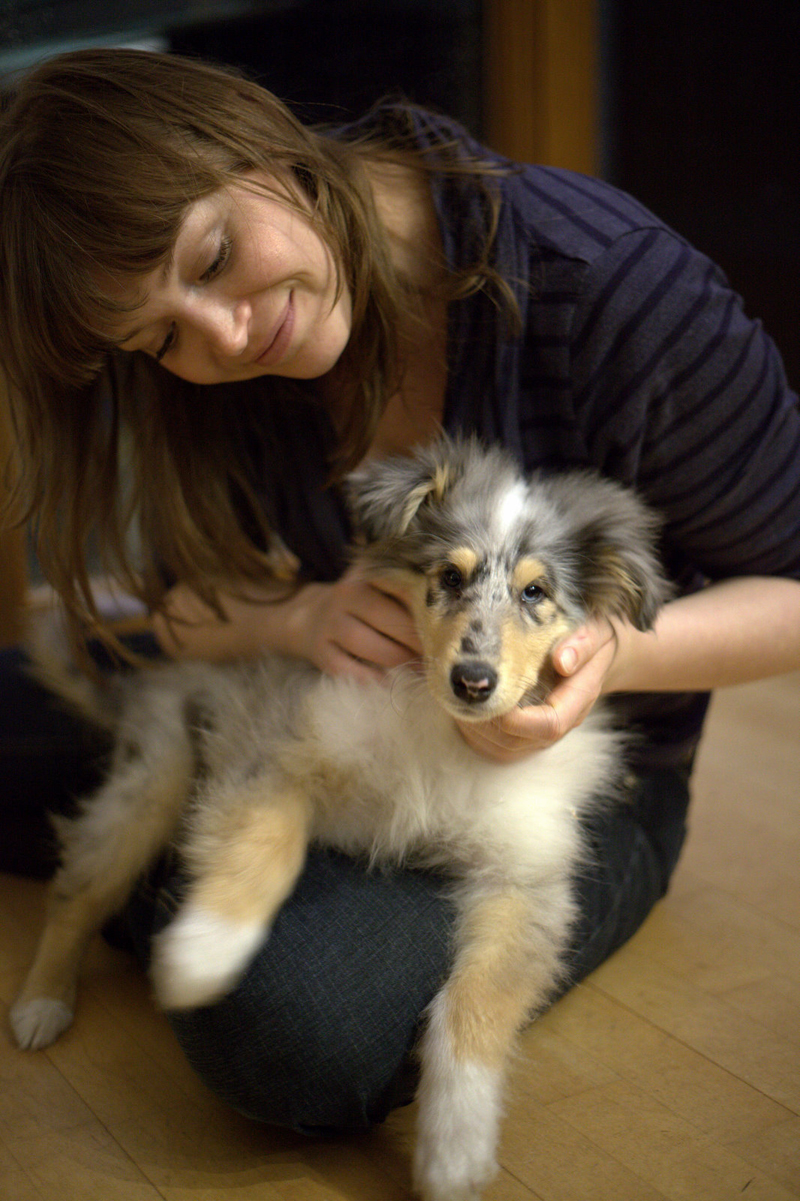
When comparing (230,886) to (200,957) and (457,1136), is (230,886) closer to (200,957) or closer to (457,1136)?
(200,957)

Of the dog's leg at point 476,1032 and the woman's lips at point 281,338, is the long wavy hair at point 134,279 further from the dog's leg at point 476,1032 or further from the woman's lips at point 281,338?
the dog's leg at point 476,1032

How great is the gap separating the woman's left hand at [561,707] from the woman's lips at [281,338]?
1.98ft

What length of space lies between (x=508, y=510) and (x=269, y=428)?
2.08 feet

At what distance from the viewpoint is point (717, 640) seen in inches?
64.8

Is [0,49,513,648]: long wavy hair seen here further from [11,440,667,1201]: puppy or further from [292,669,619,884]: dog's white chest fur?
[292,669,619,884]: dog's white chest fur

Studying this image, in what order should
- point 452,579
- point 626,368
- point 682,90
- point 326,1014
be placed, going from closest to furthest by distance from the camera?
point 326,1014, point 452,579, point 626,368, point 682,90

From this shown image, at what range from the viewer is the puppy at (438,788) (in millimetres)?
1321

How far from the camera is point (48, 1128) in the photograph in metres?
1.43

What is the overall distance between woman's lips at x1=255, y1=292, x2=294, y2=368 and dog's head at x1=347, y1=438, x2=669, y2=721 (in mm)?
215

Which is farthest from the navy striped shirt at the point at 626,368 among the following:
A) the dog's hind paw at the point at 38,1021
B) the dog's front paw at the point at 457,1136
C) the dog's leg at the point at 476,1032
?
the dog's hind paw at the point at 38,1021

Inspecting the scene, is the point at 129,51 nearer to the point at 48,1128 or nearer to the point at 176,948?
the point at 176,948

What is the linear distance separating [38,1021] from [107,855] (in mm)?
271

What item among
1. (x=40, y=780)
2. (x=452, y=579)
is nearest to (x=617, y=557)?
(x=452, y=579)

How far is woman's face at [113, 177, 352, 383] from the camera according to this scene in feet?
4.58
